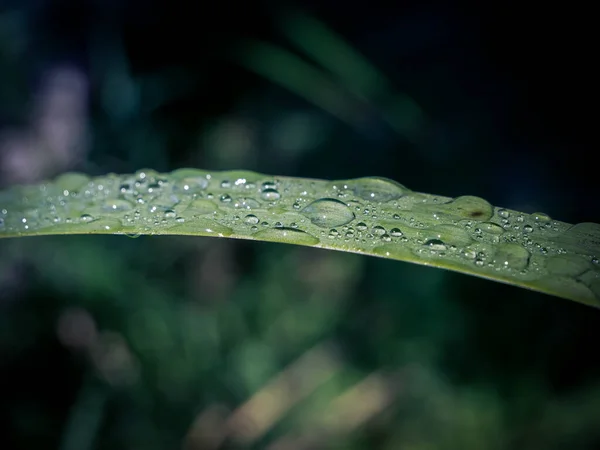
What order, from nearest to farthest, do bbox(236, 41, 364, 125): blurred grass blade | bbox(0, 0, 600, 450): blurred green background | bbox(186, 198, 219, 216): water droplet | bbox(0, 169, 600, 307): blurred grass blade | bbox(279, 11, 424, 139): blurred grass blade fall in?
bbox(0, 169, 600, 307): blurred grass blade
bbox(186, 198, 219, 216): water droplet
bbox(0, 0, 600, 450): blurred green background
bbox(279, 11, 424, 139): blurred grass blade
bbox(236, 41, 364, 125): blurred grass blade

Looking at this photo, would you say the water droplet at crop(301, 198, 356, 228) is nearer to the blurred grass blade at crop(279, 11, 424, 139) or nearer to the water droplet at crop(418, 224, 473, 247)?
the water droplet at crop(418, 224, 473, 247)

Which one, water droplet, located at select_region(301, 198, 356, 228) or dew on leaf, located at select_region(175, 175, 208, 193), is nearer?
water droplet, located at select_region(301, 198, 356, 228)

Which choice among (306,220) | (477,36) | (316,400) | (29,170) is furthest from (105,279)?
(477,36)

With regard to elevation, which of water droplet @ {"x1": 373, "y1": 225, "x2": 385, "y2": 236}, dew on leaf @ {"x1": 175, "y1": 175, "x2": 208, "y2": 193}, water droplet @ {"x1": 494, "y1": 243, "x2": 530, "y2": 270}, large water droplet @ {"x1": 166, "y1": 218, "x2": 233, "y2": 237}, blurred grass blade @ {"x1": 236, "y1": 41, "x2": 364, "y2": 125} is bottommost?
large water droplet @ {"x1": 166, "y1": 218, "x2": 233, "y2": 237}

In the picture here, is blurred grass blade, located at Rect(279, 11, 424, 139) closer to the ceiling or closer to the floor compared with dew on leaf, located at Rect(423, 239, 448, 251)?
closer to the ceiling

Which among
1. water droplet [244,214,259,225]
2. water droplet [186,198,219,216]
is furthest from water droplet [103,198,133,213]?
water droplet [244,214,259,225]

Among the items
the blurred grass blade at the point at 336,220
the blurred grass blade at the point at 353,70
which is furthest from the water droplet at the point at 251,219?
the blurred grass blade at the point at 353,70

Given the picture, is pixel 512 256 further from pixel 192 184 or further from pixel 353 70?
pixel 353 70
